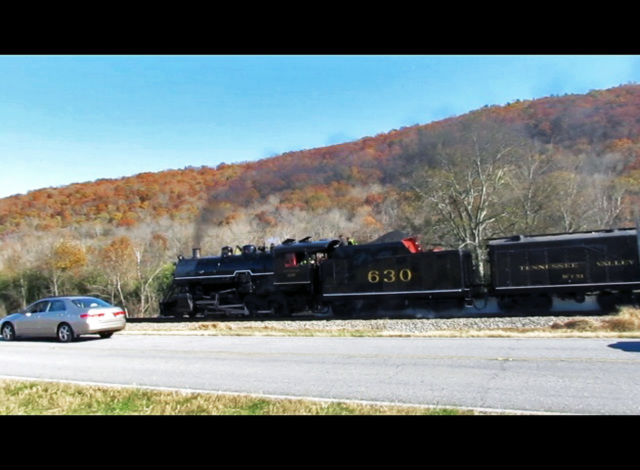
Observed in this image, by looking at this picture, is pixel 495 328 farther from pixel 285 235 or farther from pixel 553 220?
pixel 285 235

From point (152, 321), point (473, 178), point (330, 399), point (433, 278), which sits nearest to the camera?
point (330, 399)

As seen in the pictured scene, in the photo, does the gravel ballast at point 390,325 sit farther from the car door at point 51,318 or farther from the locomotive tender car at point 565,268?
the car door at point 51,318

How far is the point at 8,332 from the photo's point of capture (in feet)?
55.8

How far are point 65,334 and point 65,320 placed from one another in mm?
403

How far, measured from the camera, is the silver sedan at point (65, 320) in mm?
15508

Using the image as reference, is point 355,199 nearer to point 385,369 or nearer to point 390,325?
point 390,325

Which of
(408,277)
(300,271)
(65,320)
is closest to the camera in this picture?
(65,320)

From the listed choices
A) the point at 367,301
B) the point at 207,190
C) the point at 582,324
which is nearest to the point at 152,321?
the point at 367,301

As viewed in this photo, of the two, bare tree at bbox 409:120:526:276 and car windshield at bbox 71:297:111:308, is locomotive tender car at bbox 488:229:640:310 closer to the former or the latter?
bare tree at bbox 409:120:526:276

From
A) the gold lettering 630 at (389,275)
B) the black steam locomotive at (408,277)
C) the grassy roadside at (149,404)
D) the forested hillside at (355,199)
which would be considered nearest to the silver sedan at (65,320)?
the black steam locomotive at (408,277)

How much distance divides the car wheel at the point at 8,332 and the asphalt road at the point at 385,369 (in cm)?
283

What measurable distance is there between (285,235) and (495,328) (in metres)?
25.6

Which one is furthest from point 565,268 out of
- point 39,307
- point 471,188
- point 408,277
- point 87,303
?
point 39,307

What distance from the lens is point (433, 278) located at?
19453 millimetres
